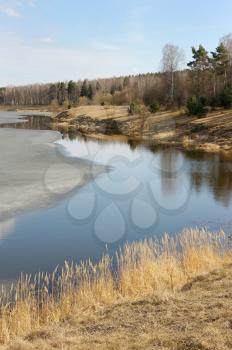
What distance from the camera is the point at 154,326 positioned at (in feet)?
23.9

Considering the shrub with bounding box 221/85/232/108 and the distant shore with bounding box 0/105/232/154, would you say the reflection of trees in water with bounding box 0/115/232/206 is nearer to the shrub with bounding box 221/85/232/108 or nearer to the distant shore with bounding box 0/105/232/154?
the distant shore with bounding box 0/105/232/154

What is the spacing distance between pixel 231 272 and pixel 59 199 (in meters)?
11.4

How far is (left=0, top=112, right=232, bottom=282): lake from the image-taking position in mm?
13523

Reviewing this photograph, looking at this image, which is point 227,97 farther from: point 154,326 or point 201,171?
point 154,326

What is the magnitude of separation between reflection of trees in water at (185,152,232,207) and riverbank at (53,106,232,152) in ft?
15.8

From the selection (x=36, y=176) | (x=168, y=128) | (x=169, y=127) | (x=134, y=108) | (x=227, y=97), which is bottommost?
(x=36, y=176)

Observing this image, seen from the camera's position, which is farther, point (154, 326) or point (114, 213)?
point (114, 213)

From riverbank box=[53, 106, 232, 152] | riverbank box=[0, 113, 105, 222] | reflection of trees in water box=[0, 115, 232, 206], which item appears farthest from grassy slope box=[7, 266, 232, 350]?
riverbank box=[53, 106, 232, 152]

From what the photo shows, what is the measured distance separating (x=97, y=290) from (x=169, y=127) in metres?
42.1

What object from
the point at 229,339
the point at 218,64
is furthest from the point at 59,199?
the point at 218,64

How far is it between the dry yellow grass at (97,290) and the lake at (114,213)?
5.63 feet

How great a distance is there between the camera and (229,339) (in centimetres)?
638

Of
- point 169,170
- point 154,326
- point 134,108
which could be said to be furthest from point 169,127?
point 154,326

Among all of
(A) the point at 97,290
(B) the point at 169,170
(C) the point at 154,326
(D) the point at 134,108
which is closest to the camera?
(C) the point at 154,326
